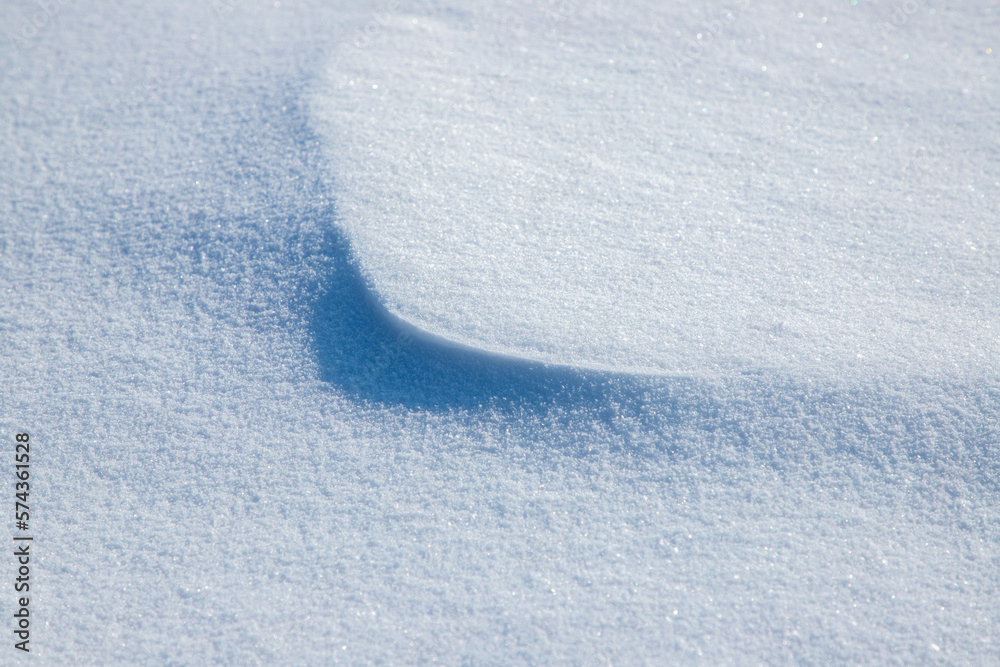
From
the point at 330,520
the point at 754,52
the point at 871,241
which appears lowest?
the point at 330,520

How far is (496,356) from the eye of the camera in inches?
48.5

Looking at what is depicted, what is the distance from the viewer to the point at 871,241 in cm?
142

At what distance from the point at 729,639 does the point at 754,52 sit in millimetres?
1608

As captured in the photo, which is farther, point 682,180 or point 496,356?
point 682,180

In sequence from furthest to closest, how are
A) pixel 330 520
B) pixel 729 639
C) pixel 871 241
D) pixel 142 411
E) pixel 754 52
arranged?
pixel 754 52, pixel 871 241, pixel 142 411, pixel 330 520, pixel 729 639

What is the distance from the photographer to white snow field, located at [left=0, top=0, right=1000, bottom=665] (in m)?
1.05

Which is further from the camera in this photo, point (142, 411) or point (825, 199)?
point (825, 199)

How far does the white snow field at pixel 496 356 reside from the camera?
3.43 ft

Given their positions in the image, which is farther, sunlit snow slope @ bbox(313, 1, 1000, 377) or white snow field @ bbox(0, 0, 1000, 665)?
sunlit snow slope @ bbox(313, 1, 1000, 377)

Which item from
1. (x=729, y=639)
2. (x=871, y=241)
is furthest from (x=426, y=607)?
(x=871, y=241)

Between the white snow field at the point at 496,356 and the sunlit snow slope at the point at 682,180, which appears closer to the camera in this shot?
the white snow field at the point at 496,356

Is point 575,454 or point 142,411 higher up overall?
point 575,454

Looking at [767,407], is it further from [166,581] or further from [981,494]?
[166,581]

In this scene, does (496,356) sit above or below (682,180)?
below
